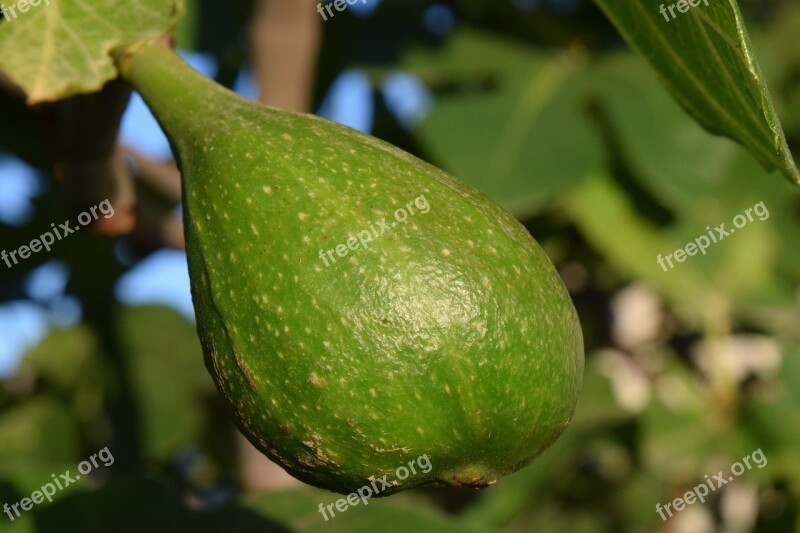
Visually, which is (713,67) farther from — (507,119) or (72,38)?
(507,119)

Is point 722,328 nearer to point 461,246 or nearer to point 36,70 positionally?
point 461,246

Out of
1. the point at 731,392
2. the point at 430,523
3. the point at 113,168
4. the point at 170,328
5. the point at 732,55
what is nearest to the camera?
the point at 732,55

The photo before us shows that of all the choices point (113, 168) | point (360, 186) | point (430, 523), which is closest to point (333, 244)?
point (360, 186)

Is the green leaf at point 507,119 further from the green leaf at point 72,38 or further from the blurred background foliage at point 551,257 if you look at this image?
the green leaf at point 72,38

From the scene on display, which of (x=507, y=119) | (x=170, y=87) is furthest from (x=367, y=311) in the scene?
(x=507, y=119)

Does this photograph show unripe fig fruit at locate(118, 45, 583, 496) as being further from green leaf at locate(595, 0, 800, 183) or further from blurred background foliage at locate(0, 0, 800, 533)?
blurred background foliage at locate(0, 0, 800, 533)

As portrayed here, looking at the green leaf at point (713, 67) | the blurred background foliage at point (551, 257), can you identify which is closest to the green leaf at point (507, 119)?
the blurred background foliage at point (551, 257)
